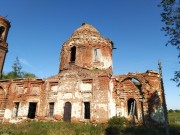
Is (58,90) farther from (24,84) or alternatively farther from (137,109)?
(137,109)

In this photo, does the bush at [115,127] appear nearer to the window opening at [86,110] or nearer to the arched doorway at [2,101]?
the window opening at [86,110]

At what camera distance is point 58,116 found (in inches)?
707

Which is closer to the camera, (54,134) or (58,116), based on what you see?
(54,134)

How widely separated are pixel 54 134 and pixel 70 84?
6458mm

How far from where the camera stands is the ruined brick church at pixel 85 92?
56.7 feet

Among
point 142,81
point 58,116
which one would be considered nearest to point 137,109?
point 142,81

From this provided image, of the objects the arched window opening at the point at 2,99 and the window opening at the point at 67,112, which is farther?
the arched window opening at the point at 2,99

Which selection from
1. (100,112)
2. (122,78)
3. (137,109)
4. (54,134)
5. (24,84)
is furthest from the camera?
(24,84)

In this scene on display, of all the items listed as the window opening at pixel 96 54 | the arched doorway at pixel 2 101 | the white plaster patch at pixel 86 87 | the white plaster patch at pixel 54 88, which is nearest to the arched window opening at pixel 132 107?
the white plaster patch at pixel 86 87

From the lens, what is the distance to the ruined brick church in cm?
1728

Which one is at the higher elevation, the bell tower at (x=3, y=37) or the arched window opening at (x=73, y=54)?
the bell tower at (x=3, y=37)

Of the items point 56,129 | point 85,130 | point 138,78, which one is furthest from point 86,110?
point 138,78

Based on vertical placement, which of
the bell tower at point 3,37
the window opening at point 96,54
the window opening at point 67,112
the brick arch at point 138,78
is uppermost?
the bell tower at point 3,37

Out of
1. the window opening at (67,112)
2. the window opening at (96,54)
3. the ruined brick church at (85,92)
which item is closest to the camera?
the ruined brick church at (85,92)
